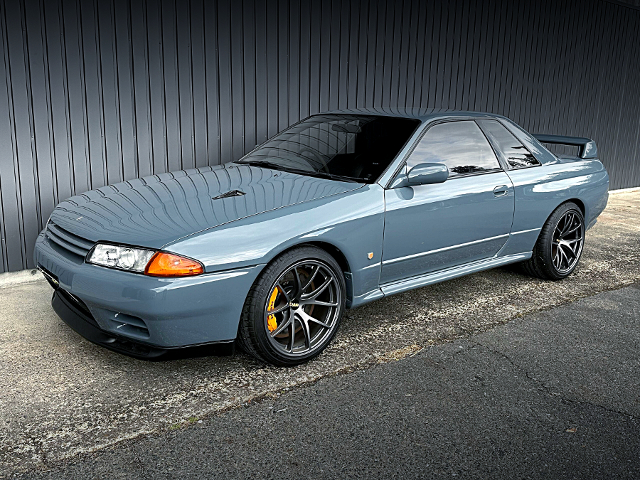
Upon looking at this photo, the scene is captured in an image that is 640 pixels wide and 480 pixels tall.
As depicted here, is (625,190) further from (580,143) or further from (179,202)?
(179,202)

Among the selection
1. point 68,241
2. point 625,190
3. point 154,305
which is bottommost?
point 625,190

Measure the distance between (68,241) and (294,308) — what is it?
4.36 ft

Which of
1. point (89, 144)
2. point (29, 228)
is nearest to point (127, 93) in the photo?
point (89, 144)

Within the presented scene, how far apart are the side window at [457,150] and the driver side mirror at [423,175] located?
13 centimetres

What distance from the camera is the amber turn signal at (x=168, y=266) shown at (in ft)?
9.84

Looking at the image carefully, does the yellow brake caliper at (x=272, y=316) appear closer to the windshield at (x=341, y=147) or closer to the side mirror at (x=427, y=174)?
the windshield at (x=341, y=147)

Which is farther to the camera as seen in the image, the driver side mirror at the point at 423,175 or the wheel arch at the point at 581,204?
the wheel arch at the point at 581,204

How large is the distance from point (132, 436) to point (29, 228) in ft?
9.91

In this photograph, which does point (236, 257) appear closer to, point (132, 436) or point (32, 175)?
point (132, 436)

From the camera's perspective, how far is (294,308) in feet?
11.4

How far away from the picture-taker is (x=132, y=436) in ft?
9.07

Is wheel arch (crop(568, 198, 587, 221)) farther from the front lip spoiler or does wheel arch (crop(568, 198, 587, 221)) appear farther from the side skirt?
the front lip spoiler

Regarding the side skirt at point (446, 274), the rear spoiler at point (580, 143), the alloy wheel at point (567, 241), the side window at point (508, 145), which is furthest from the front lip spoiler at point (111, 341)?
the rear spoiler at point (580, 143)

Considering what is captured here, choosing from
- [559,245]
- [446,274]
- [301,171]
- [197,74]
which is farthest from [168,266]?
[559,245]
